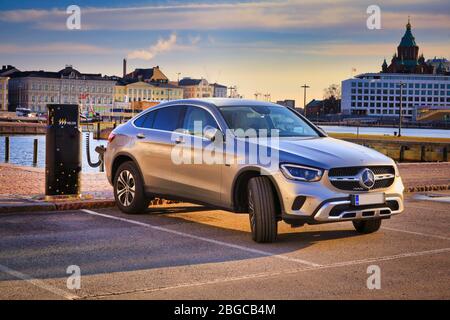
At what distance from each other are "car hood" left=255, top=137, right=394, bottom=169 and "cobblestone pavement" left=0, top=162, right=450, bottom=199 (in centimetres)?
471

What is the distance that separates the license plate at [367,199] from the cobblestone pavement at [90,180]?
5386 mm

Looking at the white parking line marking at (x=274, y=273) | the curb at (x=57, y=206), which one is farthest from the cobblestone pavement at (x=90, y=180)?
the white parking line marking at (x=274, y=273)

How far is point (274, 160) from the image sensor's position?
927 cm

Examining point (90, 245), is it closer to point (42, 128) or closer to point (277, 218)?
point (277, 218)

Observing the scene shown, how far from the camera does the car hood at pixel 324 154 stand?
913 centimetres

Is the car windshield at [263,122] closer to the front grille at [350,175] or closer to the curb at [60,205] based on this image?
the front grille at [350,175]

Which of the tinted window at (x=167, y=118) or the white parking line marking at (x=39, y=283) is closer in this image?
the white parking line marking at (x=39, y=283)

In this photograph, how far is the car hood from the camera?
9.13m

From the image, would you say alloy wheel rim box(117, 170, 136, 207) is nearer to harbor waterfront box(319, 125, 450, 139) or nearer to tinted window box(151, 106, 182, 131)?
tinted window box(151, 106, 182, 131)

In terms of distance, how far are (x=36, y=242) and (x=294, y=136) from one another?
3.45 metres

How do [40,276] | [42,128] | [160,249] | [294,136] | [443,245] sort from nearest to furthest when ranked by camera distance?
[40,276]
[160,249]
[443,245]
[294,136]
[42,128]

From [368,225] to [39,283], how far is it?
478cm

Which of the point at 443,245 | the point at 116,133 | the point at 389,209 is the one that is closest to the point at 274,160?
the point at 389,209

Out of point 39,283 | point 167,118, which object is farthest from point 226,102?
point 39,283
